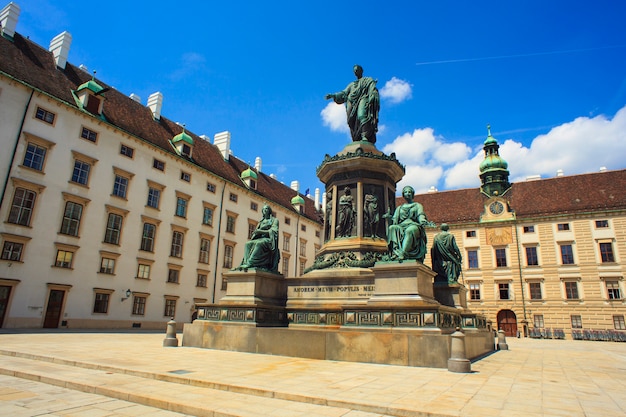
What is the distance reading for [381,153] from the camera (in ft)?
46.5

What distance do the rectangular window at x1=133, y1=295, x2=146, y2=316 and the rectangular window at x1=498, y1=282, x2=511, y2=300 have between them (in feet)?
122

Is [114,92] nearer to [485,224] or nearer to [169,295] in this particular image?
[169,295]

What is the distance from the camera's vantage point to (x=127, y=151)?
3112cm

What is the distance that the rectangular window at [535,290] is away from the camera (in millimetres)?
42616

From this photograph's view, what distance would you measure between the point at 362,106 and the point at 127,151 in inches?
907

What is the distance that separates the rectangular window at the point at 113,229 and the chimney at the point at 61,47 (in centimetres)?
1228

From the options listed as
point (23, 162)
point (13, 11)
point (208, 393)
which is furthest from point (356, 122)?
point (13, 11)

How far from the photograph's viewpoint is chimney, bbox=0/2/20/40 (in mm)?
27281

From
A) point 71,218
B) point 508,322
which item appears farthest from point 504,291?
point 71,218

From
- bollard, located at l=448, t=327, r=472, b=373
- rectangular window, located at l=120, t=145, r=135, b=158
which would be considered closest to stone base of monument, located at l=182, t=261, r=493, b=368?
bollard, located at l=448, t=327, r=472, b=373

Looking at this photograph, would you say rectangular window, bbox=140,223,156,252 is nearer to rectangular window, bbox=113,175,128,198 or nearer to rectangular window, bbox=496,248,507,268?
rectangular window, bbox=113,175,128,198

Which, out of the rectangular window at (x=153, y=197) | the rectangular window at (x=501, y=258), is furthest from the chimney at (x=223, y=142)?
the rectangular window at (x=501, y=258)

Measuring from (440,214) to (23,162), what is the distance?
44.6 m

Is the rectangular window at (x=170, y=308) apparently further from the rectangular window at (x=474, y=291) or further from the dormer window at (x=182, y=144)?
the rectangular window at (x=474, y=291)
